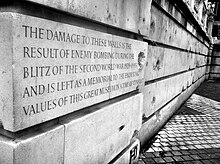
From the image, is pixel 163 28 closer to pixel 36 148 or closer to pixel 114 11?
pixel 114 11

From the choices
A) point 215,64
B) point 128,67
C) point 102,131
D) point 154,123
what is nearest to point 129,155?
point 102,131

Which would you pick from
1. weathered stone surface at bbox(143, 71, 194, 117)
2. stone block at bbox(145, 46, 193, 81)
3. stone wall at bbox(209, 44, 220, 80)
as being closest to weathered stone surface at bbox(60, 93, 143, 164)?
weathered stone surface at bbox(143, 71, 194, 117)

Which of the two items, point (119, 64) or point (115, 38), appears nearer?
point (115, 38)

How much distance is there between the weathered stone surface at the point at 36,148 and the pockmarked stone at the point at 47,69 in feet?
0.30

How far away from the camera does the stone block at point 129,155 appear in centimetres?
250

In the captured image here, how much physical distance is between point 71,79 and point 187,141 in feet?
10.7

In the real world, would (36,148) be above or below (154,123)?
above

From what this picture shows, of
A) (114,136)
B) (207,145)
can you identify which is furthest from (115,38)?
(207,145)

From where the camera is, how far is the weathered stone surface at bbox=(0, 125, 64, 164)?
115 cm

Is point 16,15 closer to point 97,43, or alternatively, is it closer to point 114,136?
point 97,43

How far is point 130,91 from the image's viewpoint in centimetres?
261

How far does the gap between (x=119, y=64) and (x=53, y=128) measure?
3.61 feet

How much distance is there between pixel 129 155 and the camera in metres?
2.78

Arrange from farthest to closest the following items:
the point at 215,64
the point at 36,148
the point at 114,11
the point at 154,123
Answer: the point at 215,64, the point at 154,123, the point at 114,11, the point at 36,148
